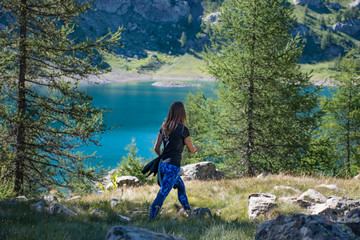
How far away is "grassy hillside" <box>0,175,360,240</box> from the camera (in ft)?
12.1

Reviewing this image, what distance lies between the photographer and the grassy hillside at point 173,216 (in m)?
3.69

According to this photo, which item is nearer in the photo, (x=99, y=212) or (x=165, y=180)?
(x=165, y=180)

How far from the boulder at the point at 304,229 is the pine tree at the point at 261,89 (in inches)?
407

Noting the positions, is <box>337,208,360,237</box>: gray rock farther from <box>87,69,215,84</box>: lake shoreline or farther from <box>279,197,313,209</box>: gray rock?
<box>87,69,215,84</box>: lake shoreline

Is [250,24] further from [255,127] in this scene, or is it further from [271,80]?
[255,127]

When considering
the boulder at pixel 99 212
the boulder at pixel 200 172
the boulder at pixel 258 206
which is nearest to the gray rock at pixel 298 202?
the boulder at pixel 258 206

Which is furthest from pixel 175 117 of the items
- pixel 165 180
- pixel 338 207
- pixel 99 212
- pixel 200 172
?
pixel 200 172

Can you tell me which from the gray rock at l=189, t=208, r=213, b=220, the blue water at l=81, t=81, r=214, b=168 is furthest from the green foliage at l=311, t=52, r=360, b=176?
the gray rock at l=189, t=208, r=213, b=220

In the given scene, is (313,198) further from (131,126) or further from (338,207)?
(131,126)

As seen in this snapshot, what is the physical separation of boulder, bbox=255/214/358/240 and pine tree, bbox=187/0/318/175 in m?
10.3

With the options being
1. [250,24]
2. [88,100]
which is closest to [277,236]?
[88,100]

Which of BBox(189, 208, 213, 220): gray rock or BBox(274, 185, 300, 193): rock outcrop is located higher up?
BBox(189, 208, 213, 220): gray rock

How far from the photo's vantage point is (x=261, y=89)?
12906 millimetres

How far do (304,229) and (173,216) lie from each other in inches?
143
